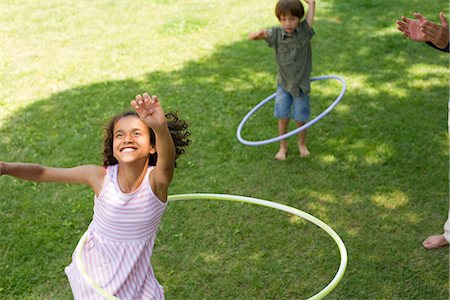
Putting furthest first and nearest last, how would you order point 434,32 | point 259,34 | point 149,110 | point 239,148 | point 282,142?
point 239,148 < point 282,142 < point 259,34 < point 434,32 < point 149,110

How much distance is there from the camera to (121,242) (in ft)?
11.0

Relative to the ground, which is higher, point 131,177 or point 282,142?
point 131,177

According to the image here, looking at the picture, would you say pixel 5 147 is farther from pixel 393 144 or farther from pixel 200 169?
pixel 393 144

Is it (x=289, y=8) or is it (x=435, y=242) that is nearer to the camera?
(x=435, y=242)

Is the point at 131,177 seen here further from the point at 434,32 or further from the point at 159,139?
the point at 434,32

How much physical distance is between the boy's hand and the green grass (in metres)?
1.75

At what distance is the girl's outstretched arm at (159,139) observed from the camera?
114 inches

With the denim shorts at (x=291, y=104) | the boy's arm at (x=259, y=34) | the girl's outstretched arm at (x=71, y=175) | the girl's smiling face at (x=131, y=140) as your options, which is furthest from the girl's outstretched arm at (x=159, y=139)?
the denim shorts at (x=291, y=104)

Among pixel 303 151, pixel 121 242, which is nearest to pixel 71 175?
pixel 121 242

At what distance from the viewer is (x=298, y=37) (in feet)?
18.8

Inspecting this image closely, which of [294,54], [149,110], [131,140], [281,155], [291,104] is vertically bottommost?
[281,155]

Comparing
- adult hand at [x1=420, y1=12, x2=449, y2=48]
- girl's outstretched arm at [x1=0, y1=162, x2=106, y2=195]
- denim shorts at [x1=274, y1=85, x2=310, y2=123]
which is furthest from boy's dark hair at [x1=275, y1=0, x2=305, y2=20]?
girl's outstretched arm at [x1=0, y1=162, x2=106, y2=195]

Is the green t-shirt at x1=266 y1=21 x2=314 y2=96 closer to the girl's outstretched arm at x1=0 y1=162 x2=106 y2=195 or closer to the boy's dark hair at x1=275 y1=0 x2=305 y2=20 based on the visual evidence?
the boy's dark hair at x1=275 y1=0 x2=305 y2=20

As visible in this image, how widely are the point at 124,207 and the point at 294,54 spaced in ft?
9.37
